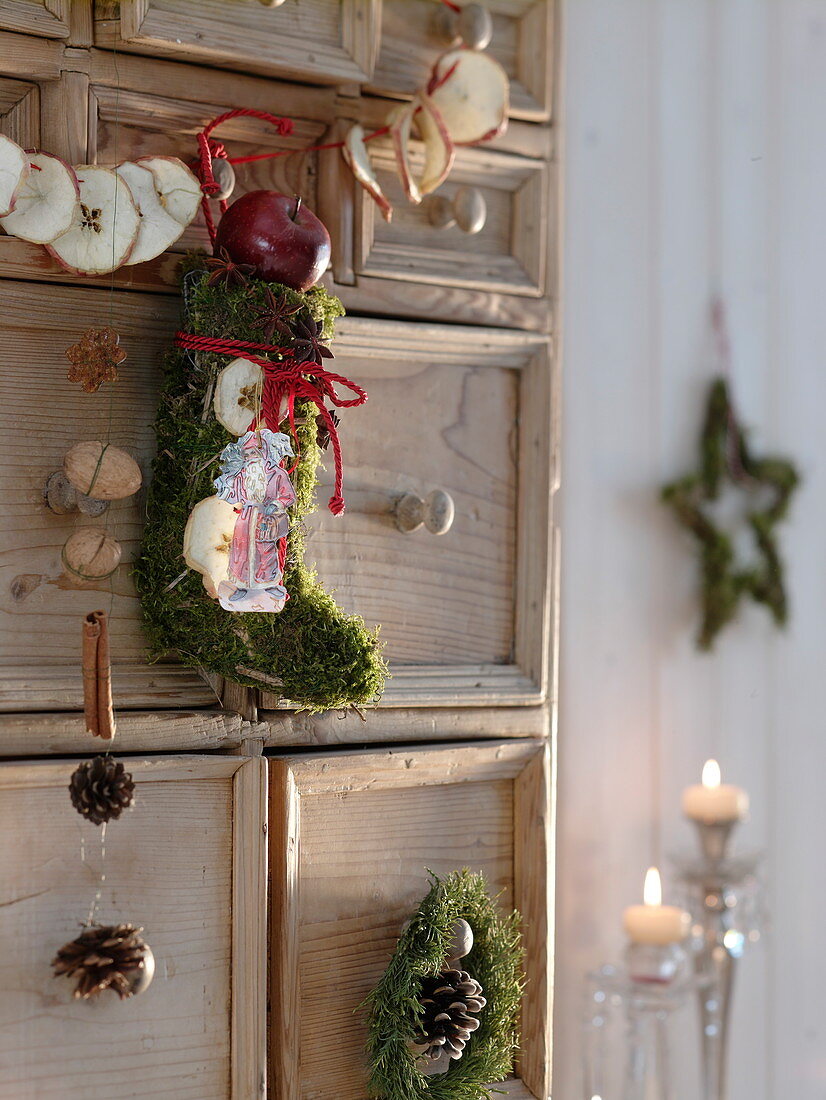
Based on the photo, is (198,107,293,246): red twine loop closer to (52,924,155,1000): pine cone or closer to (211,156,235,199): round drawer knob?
(211,156,235,199): round drawer knob

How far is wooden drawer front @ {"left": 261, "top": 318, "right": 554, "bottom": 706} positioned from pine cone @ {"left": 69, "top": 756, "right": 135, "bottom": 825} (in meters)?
0.22

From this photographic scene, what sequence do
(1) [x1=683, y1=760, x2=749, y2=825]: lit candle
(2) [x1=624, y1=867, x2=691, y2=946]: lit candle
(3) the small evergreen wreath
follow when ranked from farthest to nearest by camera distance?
(1) [x1=683, y1=760, x2=749, y2=825]: lit candle < (2) [x1=624, y1=867, x2=691, y2=946]: lit candle < (3) the small evergreen wreath

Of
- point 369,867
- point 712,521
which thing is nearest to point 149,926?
point 369,867

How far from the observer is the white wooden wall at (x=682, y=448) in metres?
1.39

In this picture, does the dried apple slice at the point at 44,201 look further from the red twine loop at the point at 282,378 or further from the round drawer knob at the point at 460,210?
the round drawer knob at the point at 460,210

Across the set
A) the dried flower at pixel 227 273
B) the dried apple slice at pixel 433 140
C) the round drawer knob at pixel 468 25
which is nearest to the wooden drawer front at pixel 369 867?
the dried flower at pixel 227 273

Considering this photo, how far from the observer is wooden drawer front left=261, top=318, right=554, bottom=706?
0.89 metres

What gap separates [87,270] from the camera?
775 millimetres

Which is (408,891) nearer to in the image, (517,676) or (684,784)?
(517,676)

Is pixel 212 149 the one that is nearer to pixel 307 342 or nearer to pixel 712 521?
pixel 307 342

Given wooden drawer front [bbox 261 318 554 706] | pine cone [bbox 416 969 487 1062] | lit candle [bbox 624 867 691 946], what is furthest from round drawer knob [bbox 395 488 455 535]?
lit candle [bbox 624 867 691 946]

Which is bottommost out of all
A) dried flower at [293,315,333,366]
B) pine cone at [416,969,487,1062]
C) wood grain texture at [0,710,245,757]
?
pine cone at [416,969,487,1062]

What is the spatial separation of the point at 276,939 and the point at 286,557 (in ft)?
0.93

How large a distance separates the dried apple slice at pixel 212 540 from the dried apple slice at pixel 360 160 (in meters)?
0.28
